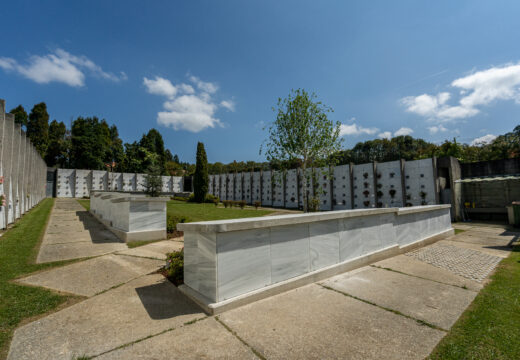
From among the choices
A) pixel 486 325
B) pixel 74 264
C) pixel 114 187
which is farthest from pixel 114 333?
pixel 114 187

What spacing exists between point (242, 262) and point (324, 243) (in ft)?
6.74

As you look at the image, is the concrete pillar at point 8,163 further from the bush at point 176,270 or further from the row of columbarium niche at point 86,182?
the row of columbarium niche at point 86,182

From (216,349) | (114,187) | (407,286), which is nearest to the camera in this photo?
(216,349)

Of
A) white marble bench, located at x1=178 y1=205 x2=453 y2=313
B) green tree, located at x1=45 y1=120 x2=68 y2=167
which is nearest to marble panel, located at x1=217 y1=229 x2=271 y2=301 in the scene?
white marble bench, located at x1=178 y1=205 x2=453 y2=313

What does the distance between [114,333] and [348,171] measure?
32.2 meters

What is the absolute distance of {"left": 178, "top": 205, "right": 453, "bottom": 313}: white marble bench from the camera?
3.34m

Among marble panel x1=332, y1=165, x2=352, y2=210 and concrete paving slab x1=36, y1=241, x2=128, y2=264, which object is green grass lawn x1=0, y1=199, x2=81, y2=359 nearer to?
concrete paving slab x1=36, y1=241, x2=128, y2=264

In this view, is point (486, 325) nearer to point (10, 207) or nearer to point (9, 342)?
point (9, 342)

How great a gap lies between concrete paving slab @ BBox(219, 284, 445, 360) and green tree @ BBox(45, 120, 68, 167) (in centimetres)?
6768

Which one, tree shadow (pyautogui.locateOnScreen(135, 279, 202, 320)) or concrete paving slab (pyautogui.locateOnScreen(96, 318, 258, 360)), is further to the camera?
tree shadow (pyautogui.locateOnScreen(135, 279, 202, 320))

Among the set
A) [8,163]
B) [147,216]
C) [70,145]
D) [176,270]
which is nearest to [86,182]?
[70,145]

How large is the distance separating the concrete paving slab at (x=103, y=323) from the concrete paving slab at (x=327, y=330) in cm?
83

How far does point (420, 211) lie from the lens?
8156 millimetres

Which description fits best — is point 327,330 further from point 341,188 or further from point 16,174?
point 341,188
